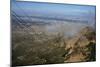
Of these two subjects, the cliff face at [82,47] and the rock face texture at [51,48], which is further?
the cliff face at [82,47]

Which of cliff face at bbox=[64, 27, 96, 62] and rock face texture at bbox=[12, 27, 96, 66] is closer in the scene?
rock face texture at bbox=[12, 27, 96, 66]

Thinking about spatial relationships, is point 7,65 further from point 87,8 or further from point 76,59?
point 87,8

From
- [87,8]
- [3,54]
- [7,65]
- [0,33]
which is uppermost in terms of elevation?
→ [87,8]

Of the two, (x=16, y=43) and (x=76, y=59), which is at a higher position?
(x=16, y=43)

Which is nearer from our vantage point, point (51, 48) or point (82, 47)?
point (51, 48)
